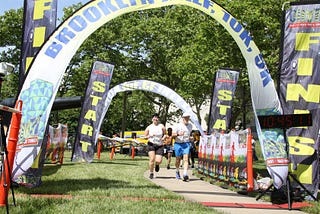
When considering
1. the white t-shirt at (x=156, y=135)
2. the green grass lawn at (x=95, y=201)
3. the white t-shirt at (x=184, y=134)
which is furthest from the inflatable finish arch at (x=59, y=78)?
the white t-shirt at (x=156, y=135)

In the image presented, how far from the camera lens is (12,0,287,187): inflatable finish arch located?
721 cm

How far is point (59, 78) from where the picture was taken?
7.54 meters

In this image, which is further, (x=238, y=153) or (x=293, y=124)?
(x=238, y=153)

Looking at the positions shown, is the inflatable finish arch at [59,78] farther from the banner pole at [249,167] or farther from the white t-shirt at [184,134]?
the white t-shirt at [184,134]

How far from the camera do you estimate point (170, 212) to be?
614 cm

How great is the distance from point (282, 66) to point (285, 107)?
90 centimetres

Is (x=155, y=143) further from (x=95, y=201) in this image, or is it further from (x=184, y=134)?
(x=95, y=201)

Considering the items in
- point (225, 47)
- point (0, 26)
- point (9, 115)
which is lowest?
point (9, 115)

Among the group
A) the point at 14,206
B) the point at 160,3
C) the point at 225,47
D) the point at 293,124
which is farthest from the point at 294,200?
the point at 225,47

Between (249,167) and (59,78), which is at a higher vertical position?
(59,78)

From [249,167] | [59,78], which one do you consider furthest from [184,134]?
[59,78]

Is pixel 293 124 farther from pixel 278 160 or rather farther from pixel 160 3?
pixel 160 3

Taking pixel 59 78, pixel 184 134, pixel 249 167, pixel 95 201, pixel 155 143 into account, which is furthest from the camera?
pixel 184 134

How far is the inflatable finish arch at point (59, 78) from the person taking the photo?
23.7ft
